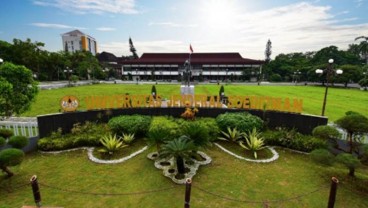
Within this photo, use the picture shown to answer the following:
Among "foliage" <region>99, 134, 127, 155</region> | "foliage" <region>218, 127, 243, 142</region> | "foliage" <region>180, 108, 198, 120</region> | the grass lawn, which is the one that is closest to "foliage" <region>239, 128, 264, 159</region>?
"foliage" <region>218, 127, 243, 142</region>

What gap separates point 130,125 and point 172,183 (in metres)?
4.99

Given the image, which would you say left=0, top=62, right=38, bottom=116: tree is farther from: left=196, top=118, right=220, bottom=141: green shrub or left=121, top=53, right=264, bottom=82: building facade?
left=121, top=53, right=264, bottom=82: building facade

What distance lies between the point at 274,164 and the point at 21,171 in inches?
396

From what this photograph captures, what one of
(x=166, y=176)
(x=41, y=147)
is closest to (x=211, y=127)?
(x=166, y=176)

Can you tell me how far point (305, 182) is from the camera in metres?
7.75

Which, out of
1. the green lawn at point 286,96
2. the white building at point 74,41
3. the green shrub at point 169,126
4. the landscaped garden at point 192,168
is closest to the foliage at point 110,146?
the landscaped garden at point 192,168

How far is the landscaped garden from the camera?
22.0ft

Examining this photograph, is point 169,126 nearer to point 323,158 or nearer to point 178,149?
point 178,149

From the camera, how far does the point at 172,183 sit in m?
7.52

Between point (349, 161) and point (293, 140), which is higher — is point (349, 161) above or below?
above

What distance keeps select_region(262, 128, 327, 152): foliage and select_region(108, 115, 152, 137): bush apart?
6.35 m

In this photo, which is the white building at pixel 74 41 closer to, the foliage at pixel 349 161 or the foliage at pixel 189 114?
the foliage at pixel 189 114

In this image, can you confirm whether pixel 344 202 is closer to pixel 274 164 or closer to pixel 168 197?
pixel 274 164

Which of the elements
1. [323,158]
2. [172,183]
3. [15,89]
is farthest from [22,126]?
[323,158]
